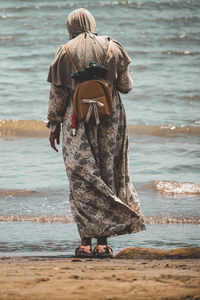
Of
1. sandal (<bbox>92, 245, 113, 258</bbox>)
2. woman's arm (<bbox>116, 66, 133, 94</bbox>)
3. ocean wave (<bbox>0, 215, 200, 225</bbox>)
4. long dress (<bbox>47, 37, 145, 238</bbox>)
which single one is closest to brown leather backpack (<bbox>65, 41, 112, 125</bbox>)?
long dress (<bbox>47, 37, 145, 238</bbox>)

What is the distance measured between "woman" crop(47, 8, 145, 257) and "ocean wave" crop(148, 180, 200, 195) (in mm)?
2560

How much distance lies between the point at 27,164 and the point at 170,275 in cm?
517

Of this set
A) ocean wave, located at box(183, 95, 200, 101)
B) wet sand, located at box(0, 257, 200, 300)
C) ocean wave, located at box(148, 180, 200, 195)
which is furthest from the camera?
ocean wave, located at box(183, 95, 200, 101)

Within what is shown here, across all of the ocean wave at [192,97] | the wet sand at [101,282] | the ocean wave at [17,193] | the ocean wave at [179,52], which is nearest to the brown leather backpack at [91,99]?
the wet sand at [101,282]

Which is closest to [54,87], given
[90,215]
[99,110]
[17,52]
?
[99,110]

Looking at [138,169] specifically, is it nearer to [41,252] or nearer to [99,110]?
[41,252]

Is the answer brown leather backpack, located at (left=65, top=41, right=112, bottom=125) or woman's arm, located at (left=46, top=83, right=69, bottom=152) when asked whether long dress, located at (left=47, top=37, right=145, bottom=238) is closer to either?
woman's arm, located at (left=46, top=83, right=69, bottom=152)

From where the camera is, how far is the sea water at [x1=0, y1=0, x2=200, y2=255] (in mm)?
5500

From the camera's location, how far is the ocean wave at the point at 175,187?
694cm

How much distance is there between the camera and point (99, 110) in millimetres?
4191

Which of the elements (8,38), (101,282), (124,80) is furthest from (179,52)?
(101,282)

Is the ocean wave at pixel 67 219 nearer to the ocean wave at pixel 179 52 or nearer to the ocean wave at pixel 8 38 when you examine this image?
the ocean wave at pixel 179 52

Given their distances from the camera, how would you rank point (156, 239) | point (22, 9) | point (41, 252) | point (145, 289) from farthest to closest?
point (22, 9) → point (156, 239) → point (41, 252) → point (145, 289)

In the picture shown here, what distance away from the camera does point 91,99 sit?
416 cm
